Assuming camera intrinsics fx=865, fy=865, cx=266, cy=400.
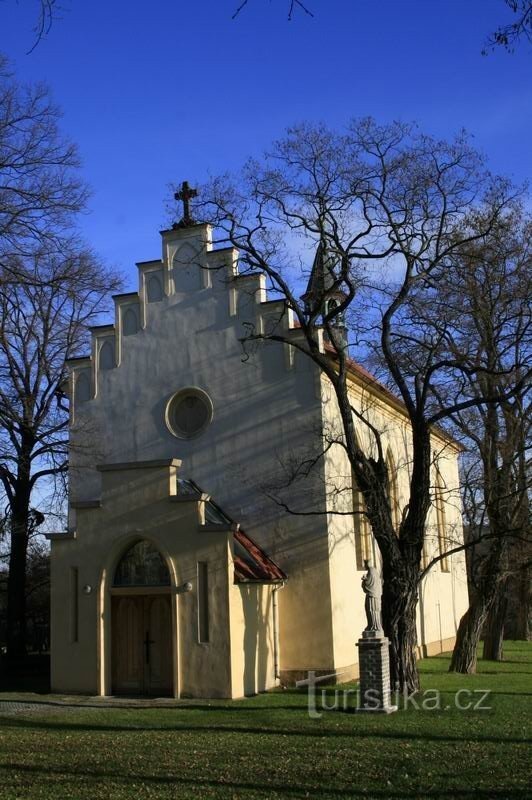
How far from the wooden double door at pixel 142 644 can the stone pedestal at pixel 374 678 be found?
5.23 m

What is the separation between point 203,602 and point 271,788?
9.71 m

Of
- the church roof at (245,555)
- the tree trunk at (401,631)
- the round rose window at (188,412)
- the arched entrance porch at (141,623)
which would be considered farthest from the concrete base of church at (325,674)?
the round rose window at (188,412)

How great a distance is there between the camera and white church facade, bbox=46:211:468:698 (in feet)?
64.5

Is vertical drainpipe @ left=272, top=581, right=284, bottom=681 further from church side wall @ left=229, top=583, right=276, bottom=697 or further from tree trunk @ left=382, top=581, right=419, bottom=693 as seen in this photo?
tree trunk @ left=382, top=581, right=419, bottom=693

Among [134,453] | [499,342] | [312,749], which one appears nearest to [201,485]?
[134,453]

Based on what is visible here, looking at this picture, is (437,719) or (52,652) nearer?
(437,719)

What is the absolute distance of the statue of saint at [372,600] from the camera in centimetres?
1723

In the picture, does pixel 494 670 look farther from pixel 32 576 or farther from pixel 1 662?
pixel 32 576

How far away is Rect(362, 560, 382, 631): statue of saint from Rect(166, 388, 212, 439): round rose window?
7.23 metres

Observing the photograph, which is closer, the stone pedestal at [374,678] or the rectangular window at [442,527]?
the stone pedestal at [374,678]

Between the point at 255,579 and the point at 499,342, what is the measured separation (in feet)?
31.8

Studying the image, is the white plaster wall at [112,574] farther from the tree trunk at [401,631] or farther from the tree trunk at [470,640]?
the tree trunk at [470,640]

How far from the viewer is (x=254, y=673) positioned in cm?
1986

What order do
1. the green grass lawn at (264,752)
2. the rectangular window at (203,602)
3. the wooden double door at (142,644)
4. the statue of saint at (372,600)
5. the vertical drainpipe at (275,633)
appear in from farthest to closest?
the vertical drainpipe at (275,633) < the wooden double door at (142,644) < the rectangular window at (203,602) < the statue of saint at (372,600) < the green grass lawn at (264,752)
